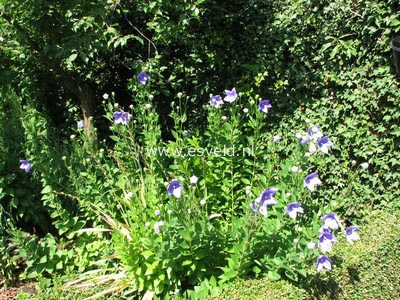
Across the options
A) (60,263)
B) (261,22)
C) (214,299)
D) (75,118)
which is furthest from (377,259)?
(75,118)

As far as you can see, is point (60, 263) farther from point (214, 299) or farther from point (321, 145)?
point (321, 145)

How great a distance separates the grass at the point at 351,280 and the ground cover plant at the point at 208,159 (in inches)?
3.5

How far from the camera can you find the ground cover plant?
2.50 meters

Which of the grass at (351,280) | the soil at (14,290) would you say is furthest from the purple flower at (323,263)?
the soil at (14,290)

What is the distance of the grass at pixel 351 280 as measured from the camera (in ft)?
7.75

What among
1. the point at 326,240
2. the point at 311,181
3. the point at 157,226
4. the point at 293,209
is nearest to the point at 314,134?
the point at 311,181

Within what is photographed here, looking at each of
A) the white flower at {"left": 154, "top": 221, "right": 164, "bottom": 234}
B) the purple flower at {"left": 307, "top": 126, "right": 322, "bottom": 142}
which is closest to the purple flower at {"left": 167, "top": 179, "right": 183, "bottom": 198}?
the white flower at {"left": 154, "top": 221, "right": 164, "bottom": 234}

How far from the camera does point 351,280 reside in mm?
2533

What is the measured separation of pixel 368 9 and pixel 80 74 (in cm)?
309

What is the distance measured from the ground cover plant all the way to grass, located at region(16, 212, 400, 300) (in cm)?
9

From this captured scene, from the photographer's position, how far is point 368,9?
122 inches

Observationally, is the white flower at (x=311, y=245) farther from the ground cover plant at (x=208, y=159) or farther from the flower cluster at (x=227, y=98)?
the flower cluster at (x=227, y=98)

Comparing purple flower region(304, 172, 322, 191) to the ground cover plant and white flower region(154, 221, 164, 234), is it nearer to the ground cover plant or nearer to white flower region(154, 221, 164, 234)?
the ground cover plant

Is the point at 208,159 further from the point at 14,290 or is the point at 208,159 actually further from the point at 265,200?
the point at 14,290
